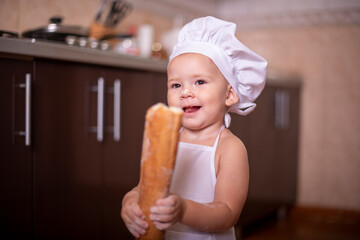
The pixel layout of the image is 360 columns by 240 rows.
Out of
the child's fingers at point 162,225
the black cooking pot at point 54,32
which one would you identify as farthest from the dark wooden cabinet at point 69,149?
the child's fingers at point 162,225

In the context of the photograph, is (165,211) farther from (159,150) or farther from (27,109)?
(27,109)

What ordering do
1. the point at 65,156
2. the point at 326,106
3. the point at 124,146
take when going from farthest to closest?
the point at 326,106 → the point at 124,146 → the point at 65,156

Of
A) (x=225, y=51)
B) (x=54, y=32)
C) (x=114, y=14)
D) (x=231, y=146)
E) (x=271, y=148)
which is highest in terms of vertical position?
(x=114, y=14)

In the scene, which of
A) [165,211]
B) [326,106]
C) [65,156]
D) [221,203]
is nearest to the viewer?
[165,211]

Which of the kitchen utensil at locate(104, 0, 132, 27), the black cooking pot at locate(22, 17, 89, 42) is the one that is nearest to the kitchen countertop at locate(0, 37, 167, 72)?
the black cooking pot at locate(22, 17, 89, 42)

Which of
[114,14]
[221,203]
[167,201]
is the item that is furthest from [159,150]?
[114,14]

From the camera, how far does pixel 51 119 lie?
1.42m

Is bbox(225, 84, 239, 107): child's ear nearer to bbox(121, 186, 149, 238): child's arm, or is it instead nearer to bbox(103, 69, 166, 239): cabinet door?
bbox(121, 186, 149, 238): child's arm

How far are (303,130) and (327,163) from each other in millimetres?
314

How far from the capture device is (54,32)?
5.57ft

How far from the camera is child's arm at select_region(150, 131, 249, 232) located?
74cm

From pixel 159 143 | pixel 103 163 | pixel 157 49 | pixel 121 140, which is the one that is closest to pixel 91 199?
pixel 103 163

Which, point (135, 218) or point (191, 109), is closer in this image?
point (135, 218)

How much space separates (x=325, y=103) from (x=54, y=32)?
2.25 m
